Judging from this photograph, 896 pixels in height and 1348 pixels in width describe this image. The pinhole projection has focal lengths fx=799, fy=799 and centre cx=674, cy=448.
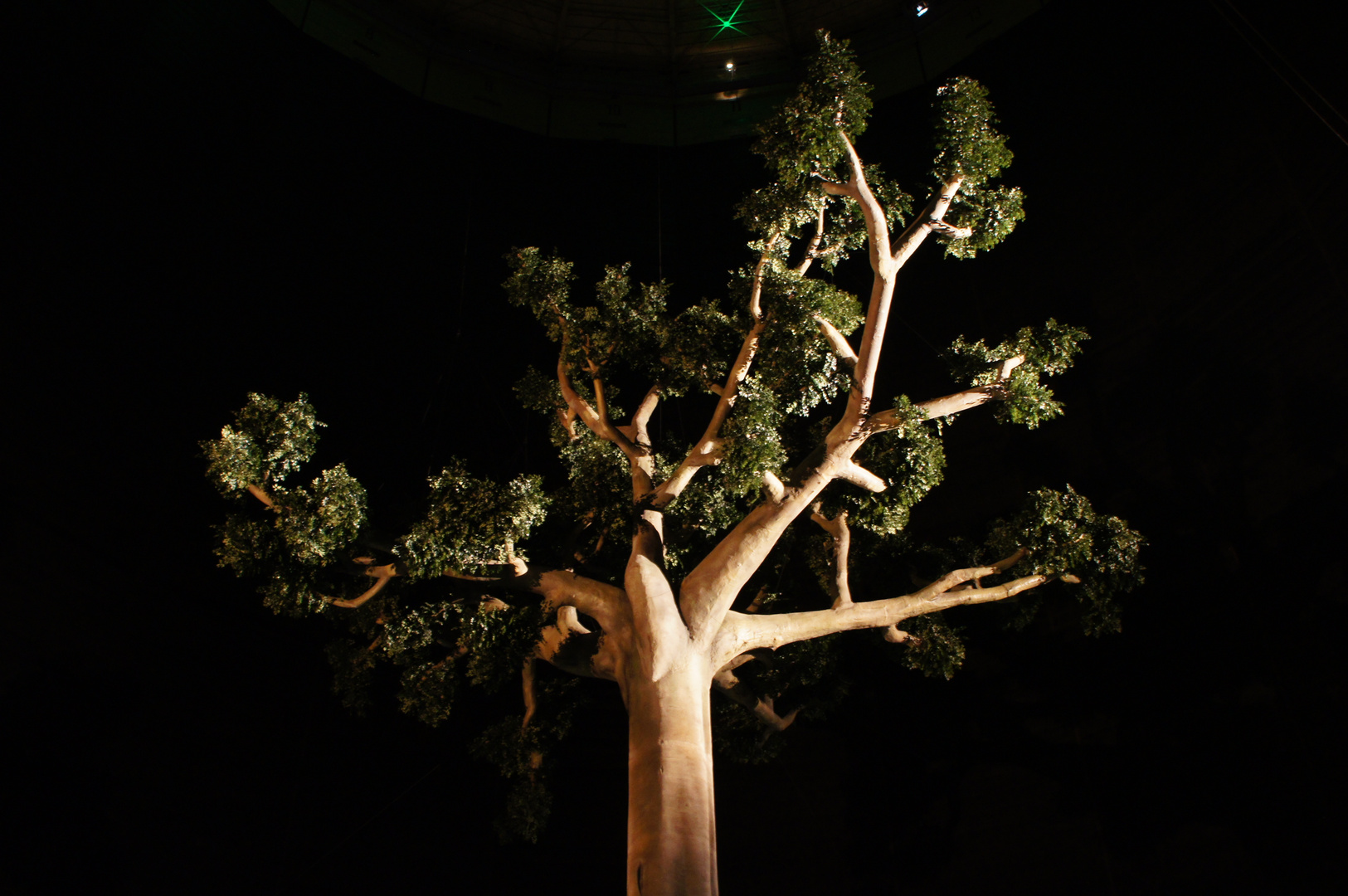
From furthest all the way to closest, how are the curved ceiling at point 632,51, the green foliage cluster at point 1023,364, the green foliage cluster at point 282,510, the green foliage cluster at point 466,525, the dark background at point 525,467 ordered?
the curved ceiling at point 632,51, the dark background at point 525,467, the green foliage cluster at point 1023,364, the green foliage cluster at point 466,525, the green foliage cluster at point 282,510

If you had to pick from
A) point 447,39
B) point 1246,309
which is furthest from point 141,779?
point 1246,309

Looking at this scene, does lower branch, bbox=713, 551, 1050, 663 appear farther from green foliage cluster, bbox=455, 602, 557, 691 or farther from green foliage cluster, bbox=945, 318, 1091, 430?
green foliage cluster, bbox=455, 602, 557, 691

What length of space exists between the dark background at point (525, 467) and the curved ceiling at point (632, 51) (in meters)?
0.74

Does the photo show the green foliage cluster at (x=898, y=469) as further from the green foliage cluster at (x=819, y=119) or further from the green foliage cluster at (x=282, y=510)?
the green foliage cluster at (x=282, y=510)

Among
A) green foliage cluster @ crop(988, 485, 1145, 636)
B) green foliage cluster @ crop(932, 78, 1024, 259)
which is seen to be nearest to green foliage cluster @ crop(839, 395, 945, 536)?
green foliage cluster @ crop(988, 485, 1145, 636)

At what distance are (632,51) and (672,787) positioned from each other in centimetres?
1026

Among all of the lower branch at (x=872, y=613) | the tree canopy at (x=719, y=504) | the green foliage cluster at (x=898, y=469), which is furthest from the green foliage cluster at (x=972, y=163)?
the lower branch at (x=872, y=613)

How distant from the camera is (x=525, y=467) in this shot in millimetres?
10445

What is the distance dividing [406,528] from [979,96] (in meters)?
5.60

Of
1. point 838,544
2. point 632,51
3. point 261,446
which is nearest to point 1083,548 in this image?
point 838,544

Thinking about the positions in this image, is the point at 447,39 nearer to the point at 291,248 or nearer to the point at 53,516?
the point at 291,248

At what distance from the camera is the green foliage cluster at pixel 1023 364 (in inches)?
227

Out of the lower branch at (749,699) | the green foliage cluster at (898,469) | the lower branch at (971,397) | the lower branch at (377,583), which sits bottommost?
the lower branch at (749,699)

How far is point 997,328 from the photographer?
30.6 feet
